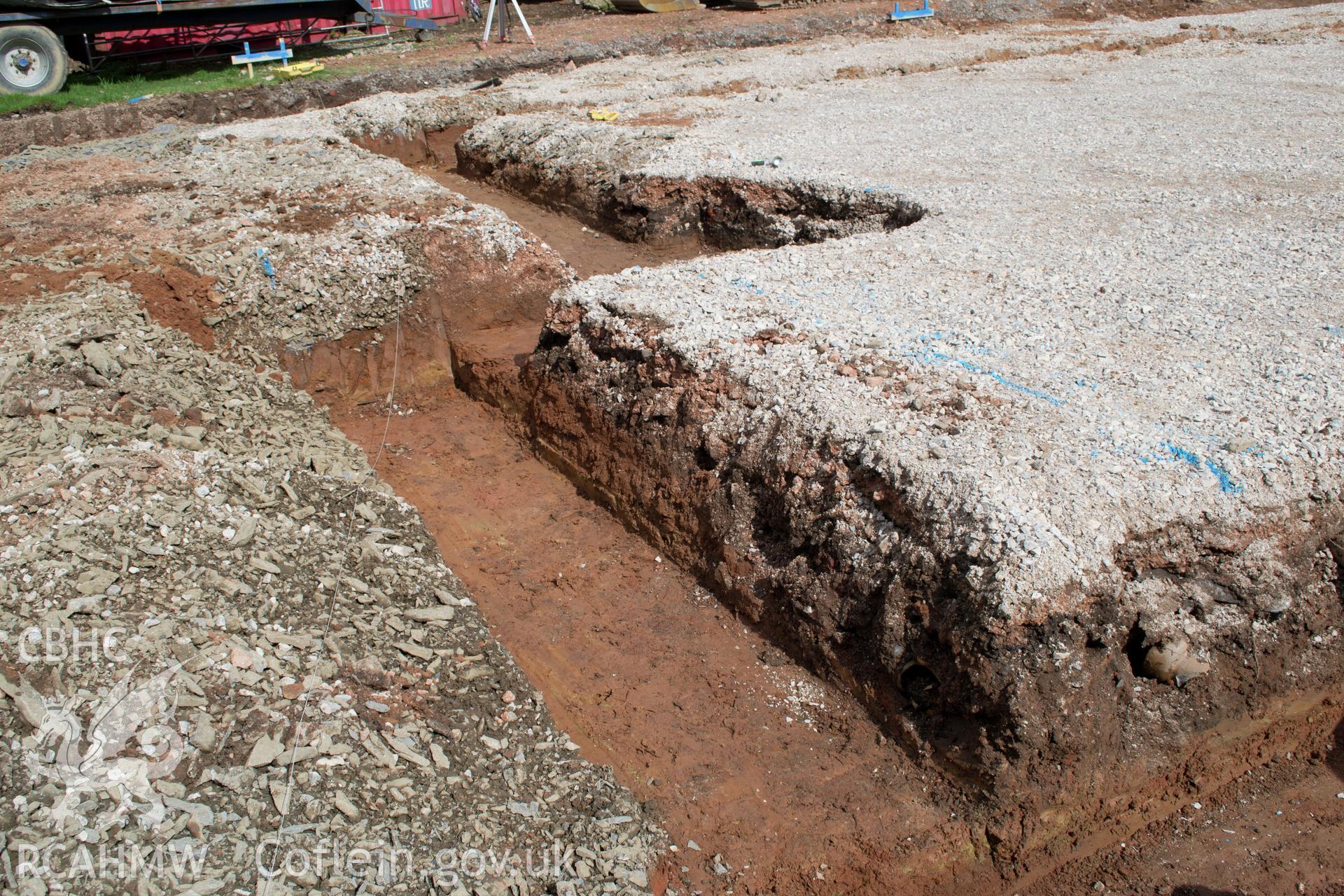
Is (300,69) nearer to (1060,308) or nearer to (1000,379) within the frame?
(1060,308)

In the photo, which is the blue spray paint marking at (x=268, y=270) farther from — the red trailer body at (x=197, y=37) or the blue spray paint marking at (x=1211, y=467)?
the red trailer body at (x=197, y=37)

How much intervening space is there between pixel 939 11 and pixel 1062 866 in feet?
50.4

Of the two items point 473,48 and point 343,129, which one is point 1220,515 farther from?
point 473,48

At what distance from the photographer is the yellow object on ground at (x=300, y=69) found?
40.9 ft

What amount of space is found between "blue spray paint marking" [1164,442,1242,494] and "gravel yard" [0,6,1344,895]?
0.07 feet

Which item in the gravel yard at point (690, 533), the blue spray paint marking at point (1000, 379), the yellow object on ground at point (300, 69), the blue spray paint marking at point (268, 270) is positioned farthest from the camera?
the yellow object on ground at point (300, 69)

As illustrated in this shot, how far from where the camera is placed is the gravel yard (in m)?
3.45

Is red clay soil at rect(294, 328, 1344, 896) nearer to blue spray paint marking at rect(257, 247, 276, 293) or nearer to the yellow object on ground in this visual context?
blue spray paint marking at rect(257, 247, 276, 293)

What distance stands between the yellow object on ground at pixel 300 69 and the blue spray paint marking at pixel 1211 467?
12.0m

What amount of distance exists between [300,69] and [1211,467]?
41.0 feet

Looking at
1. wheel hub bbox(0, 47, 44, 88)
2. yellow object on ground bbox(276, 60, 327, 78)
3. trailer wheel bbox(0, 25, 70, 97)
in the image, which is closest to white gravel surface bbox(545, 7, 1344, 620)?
yellow object on ground bbox(276, 60, 327, 78)

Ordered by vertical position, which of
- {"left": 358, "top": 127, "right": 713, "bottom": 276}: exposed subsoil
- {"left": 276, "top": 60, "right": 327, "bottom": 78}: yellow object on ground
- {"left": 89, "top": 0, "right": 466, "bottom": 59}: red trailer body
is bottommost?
{"left": 358, "top": 127, "right": 713, "bottom": 276}: exposed subsoil

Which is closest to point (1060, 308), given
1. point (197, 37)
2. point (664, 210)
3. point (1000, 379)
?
point (1000, 379)

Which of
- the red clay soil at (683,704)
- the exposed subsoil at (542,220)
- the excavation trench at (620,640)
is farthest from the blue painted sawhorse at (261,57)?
the red clay soil at (683,704)
